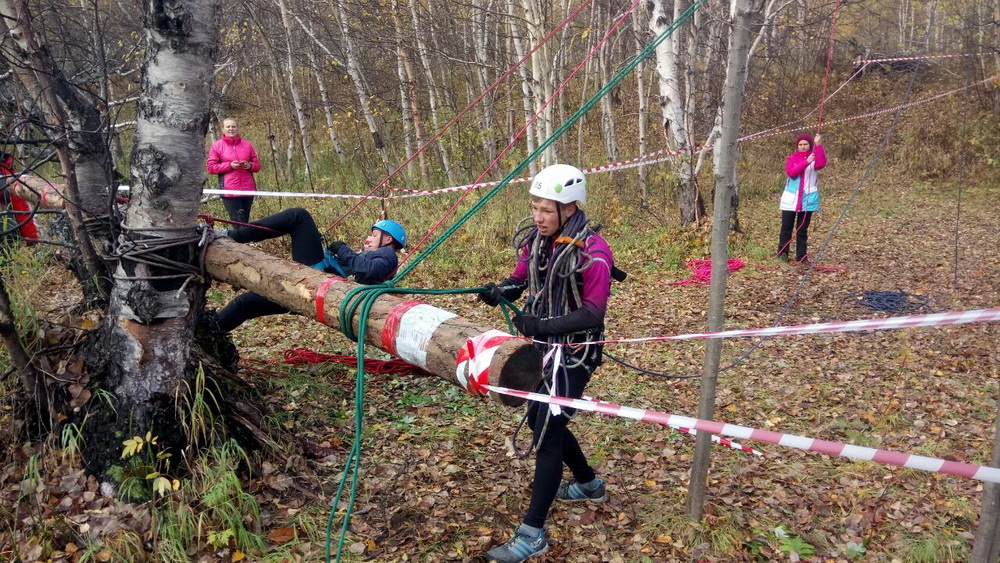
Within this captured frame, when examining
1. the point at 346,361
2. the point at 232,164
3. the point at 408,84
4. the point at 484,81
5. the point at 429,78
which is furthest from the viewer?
the point at 484,81

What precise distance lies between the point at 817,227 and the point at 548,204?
10.4 metres

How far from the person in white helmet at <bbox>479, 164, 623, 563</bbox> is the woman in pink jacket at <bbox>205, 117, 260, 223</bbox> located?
5918 mm

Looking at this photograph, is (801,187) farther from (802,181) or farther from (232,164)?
(232,164)

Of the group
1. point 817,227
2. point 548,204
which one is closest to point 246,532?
point 548,204

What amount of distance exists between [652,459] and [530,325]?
1.71 meters

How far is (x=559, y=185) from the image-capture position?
3.08m

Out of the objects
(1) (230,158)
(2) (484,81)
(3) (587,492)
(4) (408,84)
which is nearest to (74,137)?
(3) (587,492)

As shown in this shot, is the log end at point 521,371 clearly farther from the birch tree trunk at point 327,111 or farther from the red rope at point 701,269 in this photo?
the birch tree trunk at point 327,111

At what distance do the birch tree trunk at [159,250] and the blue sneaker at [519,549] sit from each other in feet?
5.79

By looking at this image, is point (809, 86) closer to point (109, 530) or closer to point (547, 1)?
point (547, 1)

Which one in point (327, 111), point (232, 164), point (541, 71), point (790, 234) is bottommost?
point (790, 234)

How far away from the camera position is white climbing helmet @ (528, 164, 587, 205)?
121 inches

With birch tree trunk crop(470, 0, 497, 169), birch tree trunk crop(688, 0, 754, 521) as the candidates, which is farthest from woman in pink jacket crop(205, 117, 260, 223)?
birch tree trunk crop(688, 0, 754, 521)

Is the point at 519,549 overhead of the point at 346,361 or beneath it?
beneath
